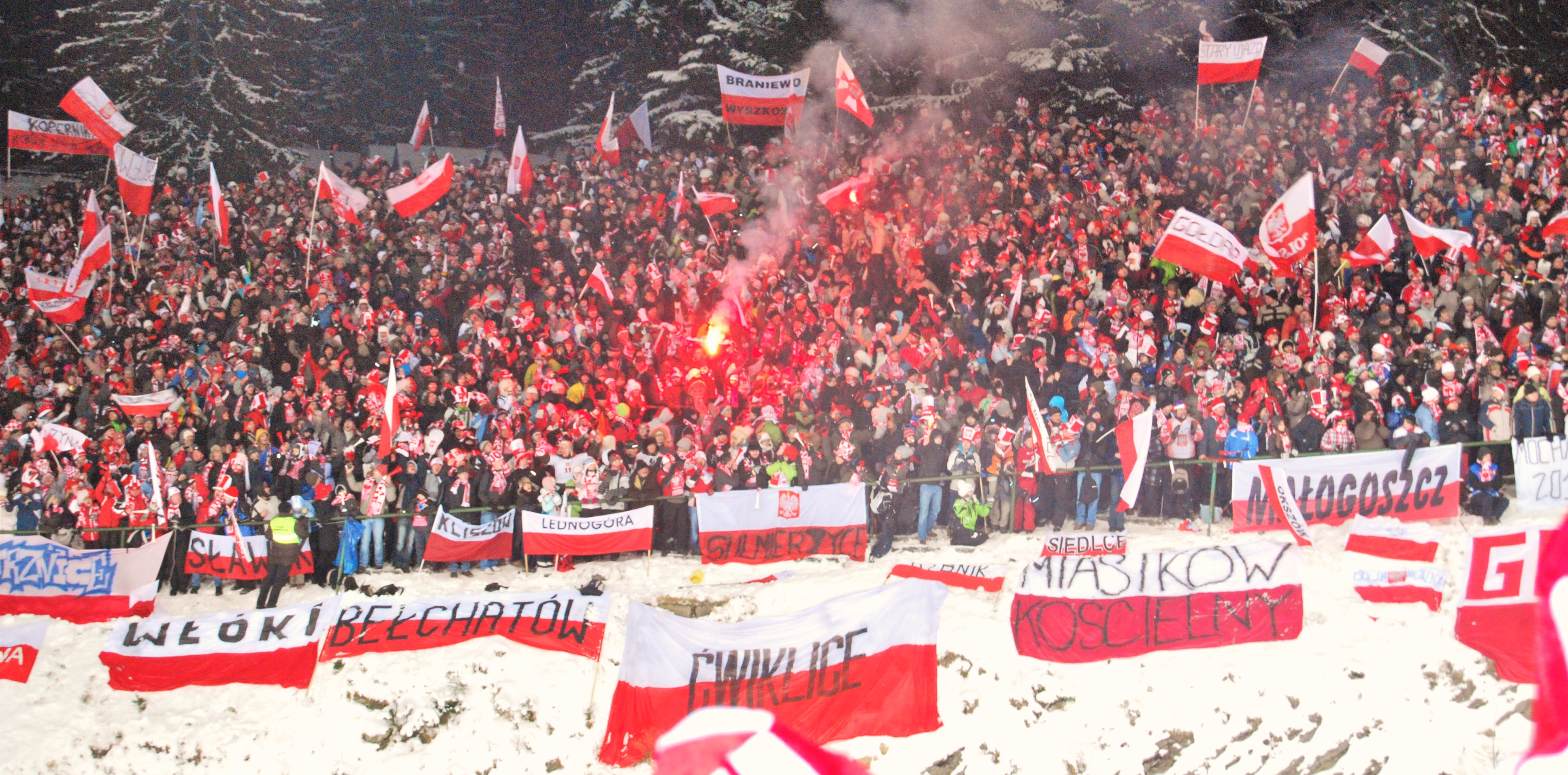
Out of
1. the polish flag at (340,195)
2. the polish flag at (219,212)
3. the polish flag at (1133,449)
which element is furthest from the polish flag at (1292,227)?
the polish flag at (219,212)

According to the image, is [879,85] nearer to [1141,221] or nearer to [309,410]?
[1141,221]

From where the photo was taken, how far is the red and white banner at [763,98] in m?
18.1

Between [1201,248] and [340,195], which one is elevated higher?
[340,195]

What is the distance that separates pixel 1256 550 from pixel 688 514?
4980 mm

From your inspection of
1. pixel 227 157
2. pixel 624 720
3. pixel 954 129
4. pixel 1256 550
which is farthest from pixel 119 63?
pixel 1256 550

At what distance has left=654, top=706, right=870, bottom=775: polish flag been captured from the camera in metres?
1.93

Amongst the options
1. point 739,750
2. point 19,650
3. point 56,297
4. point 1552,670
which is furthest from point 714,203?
point 1552,670

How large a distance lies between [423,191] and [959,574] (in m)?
8.93

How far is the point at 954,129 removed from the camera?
1955 centimetres

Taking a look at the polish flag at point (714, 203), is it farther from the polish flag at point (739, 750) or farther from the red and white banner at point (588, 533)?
the polish flag at point (739, 750)

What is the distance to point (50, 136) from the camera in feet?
58.1

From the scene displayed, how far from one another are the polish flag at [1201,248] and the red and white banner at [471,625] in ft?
22.8

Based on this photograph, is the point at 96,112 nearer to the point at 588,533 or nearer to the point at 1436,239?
the point at 588,533

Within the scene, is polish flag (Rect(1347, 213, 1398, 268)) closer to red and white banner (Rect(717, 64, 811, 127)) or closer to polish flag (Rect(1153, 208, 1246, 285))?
polish flag (Rect(1153, 208, 1246, 285))
